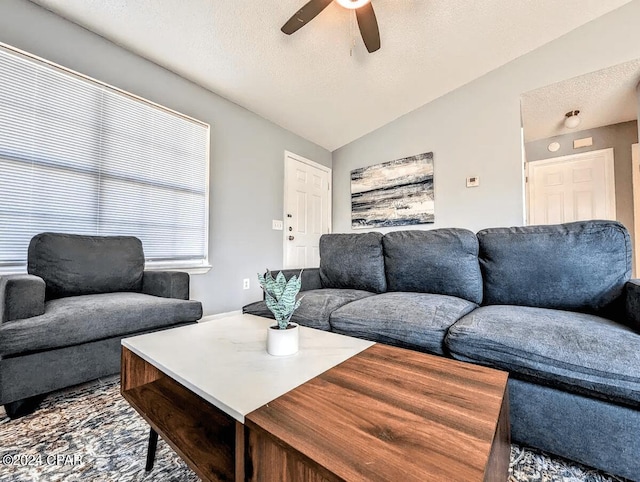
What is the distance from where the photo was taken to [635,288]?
4.03 feet

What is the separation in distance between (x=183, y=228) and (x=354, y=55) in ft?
7.81

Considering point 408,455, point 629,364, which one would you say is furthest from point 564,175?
point 408,455

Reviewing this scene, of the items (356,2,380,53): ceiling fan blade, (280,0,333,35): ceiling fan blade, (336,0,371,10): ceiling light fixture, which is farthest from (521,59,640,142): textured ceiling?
(280,0,333,35): ceiling fan blade

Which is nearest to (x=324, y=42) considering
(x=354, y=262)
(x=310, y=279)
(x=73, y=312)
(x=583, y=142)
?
(x=354, y=262)

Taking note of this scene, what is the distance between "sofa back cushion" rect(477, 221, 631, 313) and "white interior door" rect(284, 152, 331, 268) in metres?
2.53

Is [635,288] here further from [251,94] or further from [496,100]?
[251,94]

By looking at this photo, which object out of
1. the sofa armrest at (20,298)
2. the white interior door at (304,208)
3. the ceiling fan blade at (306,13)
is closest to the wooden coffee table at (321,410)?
the sofa armrest at (20,298)

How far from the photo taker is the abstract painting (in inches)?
146

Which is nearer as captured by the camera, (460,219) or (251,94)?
(251,94)

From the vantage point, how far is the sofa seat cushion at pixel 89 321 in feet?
4.08

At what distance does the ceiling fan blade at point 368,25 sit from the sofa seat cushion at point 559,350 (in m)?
2.09

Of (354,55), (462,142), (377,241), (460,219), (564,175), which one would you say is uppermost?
(354,55)

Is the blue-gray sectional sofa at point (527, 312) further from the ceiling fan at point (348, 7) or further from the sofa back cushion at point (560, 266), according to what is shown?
the ceiling fan at point (348, 7)

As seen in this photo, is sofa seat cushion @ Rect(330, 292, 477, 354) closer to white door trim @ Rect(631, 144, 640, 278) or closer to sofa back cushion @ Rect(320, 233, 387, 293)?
sofa back cushion @ Rect(320, 233, 387, 293)
